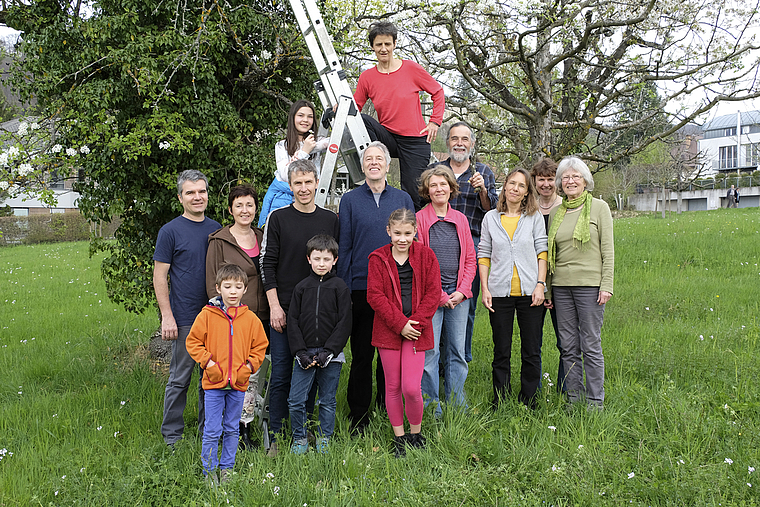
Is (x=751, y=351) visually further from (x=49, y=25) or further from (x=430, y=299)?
(x=49, y=25)

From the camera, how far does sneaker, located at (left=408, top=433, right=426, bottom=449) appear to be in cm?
381

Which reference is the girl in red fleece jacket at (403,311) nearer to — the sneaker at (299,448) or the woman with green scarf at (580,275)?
the sneaker at (299,448)

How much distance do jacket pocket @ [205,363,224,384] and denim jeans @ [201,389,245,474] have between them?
0.29ft

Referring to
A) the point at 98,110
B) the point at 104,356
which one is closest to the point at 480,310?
the point at 104,356

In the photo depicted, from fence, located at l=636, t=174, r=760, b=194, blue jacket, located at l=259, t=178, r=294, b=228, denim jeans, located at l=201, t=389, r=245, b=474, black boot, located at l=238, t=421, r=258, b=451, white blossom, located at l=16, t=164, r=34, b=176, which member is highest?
fence, located at l=636, t=174, r=760, b=194

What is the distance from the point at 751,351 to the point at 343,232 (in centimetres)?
453

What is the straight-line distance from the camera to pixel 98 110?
506cm

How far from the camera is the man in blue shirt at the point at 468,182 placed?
449 cm

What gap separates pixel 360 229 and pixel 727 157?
73.2m

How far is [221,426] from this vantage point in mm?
3490

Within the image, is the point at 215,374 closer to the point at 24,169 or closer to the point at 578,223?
the point at 578,223

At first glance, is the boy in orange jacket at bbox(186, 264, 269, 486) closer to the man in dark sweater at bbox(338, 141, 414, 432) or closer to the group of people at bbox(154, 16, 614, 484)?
the group of people at bbox(154, 16, 614, 484)

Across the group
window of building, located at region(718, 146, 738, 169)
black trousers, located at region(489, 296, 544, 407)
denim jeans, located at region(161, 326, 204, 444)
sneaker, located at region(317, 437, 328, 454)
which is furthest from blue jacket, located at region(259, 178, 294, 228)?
window of building, located at region(718, 146, 738, 169)

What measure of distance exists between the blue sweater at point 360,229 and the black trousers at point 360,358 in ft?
0.50
